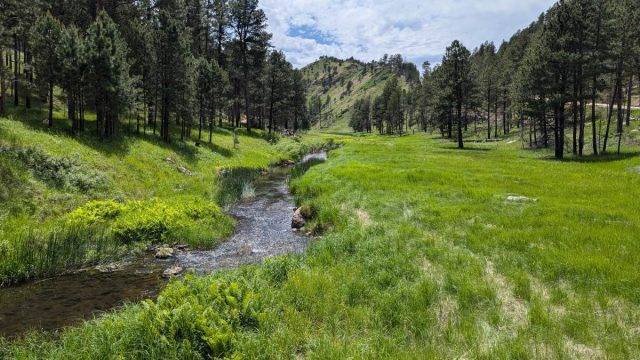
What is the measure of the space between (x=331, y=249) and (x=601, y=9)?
4171cm

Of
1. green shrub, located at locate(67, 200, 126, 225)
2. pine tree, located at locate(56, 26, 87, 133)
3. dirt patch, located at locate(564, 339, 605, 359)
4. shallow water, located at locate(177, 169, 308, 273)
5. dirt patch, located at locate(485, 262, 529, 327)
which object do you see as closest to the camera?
dirt patch, located at locate(564, 339, 605, 359)

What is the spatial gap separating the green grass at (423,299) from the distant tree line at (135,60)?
2896 centimetres

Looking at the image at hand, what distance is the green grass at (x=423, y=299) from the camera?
26.1 ft

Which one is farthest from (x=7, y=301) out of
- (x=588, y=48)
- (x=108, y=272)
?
(x=588, y=48)

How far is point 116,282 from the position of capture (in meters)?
14.3

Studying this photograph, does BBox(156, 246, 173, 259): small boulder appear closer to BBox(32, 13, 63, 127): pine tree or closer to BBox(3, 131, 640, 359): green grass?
BBox(3, 131, 640, 359): green grass

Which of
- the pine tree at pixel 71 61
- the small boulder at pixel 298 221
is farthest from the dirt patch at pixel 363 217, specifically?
the pine tree at pixel 71 61

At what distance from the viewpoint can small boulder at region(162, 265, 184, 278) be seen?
48.8ft

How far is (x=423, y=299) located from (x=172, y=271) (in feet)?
31.5

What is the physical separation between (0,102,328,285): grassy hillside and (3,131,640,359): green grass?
6.71 metres

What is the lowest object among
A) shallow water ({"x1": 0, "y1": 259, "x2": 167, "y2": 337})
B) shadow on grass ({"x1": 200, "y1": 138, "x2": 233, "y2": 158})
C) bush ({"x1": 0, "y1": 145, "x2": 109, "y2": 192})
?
shallow water ({"x1": 0, "y1": 259, "x2": 167, "y2": 337})

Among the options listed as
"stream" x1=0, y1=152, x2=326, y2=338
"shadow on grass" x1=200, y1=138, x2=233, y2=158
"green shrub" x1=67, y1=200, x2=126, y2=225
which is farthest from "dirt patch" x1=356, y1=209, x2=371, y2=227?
"shadow on grass" x1=200, y1=138, x2=233, y2=158

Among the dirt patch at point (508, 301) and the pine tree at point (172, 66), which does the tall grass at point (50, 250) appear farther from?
the pine tree at point (172, 66)

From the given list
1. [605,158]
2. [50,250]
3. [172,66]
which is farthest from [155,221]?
[605,158]
